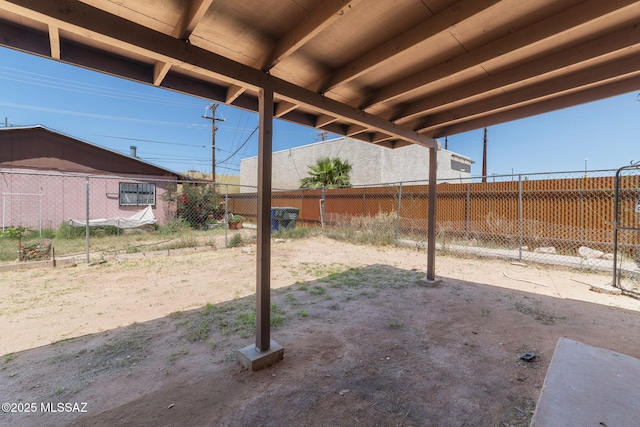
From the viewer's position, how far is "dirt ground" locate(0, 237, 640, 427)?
1.77m

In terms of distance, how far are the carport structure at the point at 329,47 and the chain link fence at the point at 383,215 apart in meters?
3.50

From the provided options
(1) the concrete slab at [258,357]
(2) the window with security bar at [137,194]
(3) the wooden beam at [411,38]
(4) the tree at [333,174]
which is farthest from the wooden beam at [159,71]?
(2) the window with security bar at [137,194]

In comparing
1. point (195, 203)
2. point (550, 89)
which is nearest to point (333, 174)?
point (195, 203)

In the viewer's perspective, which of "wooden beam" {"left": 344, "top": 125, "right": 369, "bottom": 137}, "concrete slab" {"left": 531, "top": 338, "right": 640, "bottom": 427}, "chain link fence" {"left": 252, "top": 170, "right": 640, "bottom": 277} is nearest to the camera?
"concrete slab" {"left": 531, "top": 338, "right": 640, "bottom": 427}

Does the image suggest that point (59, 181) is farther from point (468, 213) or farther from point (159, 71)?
point (468, 213)

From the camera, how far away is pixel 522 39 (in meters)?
1.99

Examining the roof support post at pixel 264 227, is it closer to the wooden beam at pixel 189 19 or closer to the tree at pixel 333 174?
the wooden beam at pixel 189 19

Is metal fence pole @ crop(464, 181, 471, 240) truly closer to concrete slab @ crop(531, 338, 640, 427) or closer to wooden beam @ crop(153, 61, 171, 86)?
concrete slab @ crop(531, 338, 640, 427)

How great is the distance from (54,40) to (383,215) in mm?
8637

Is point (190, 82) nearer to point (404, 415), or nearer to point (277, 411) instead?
point (277, 411)

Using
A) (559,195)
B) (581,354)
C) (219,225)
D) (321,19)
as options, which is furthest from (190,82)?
(219,225)

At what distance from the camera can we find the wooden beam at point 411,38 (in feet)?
5.65

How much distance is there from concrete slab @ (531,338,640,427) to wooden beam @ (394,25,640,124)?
2225 millimetres

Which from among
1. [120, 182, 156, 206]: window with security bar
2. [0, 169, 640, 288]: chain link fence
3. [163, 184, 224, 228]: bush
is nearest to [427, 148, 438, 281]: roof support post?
[0, 169, 640, 288]: chain link fence
